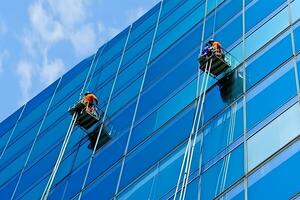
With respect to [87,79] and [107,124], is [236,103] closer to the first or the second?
[107,124]

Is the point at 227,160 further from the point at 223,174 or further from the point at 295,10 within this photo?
the point at 295,10

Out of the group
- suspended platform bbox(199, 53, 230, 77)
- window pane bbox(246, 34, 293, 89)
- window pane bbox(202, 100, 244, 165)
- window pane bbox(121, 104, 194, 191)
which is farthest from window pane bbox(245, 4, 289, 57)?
window pane bbox(121, 104, 194, 191)

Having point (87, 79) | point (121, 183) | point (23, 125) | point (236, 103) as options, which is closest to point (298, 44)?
point (236, 103)

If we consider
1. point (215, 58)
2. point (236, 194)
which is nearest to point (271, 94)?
point (236, 194)

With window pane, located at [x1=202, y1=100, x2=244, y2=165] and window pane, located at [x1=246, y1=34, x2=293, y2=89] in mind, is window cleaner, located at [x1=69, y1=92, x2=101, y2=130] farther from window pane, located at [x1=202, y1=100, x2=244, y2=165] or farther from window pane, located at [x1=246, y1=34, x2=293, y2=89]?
window pane, located at [x1=246, y1=34, x2=293, y2=89]

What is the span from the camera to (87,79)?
3188cm

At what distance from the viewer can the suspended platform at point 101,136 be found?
2411 cm

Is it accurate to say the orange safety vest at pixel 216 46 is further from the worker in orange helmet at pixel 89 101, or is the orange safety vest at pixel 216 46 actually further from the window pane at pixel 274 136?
the worker in orange helmet at pixel 89 101

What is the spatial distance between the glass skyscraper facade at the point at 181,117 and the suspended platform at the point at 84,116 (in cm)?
48

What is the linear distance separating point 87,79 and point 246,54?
496 inches

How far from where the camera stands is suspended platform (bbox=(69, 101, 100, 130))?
2520 centimetres

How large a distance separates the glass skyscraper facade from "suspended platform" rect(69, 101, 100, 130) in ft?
1.58

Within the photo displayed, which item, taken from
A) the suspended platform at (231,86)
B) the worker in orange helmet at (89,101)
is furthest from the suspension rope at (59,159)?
the suspended platform at (231,86)

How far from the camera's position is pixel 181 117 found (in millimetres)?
20906
